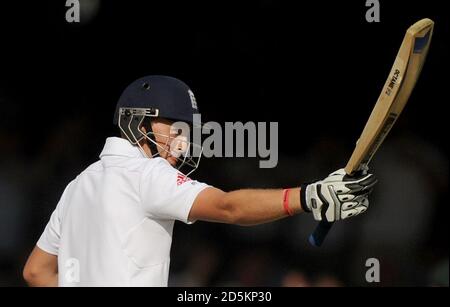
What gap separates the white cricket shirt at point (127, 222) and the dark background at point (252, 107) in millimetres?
2697

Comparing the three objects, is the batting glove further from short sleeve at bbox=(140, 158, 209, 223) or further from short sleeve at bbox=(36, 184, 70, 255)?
short sleeve at bbox=(36, 184, 70, 255)

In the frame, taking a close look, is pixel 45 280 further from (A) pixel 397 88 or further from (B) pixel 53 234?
(A) pixel 397 88

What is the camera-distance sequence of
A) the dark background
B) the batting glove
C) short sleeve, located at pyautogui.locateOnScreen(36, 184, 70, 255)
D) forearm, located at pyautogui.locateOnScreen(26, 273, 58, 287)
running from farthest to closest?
the dark background, forearm, located at pyautogui.locateOnScreen(26, 273, 58, 287), short sleeve, located at pyautogui.locateOnScreen(36, 184, 70, 255), the batting glove

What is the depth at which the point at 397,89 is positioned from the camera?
410 centimetres

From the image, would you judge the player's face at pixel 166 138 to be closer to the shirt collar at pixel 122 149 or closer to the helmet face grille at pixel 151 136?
the helmet face grille at pixel 151 136

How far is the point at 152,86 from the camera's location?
4734 mm

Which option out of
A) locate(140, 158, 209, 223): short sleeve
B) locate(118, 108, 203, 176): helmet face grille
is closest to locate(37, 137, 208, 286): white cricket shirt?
locate(140, 158, 209, 223): short sleeve

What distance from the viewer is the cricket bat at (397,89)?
3992mm

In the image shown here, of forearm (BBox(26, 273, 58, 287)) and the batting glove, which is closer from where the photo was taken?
the batting glove

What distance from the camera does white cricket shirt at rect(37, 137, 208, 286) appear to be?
14.0 ft

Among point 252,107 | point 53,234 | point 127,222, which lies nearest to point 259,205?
point 127,222

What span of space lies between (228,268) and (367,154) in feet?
10.4

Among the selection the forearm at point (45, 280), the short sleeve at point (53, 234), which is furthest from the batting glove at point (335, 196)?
the forearm at point (45, 280)
